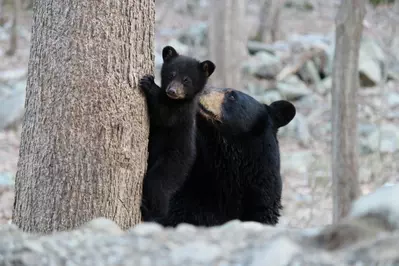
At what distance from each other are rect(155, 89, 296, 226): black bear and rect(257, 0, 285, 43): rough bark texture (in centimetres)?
1828

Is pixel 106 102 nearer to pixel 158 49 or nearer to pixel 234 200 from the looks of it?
pixel 234 200

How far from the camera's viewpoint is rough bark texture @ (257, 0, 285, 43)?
79.4 ft

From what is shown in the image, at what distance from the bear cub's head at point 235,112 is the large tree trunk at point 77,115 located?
65.8 inches

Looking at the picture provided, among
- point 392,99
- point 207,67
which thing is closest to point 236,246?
point 207,67

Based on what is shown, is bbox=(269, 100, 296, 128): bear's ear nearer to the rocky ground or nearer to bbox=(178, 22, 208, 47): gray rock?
the rocky ground

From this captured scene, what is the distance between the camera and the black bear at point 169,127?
4922 mm

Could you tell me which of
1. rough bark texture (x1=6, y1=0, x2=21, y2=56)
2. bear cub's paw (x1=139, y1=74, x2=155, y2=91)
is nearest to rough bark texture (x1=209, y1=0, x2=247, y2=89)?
rough bark texture (x1=6, y1=0, x2=21, y2=56)

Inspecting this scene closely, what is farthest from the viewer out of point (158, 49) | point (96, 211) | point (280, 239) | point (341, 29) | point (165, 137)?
point (158, 49)

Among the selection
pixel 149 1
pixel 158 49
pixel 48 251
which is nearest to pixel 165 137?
pixel 149 1

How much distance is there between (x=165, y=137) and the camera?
5.20 metres

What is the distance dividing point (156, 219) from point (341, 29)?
15.0 feet

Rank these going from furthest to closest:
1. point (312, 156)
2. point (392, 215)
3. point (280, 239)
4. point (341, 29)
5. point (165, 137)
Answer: point (312, 156), point (341, 29), point (165, 137), point (392, 215), point (280, 239)

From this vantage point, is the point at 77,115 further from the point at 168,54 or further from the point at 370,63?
the point at 370,63

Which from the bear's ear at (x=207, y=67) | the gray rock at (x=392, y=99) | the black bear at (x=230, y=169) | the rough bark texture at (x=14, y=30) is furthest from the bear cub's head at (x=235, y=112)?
the rough bark texture at (x=14, y=30)
